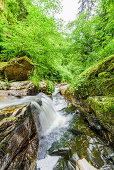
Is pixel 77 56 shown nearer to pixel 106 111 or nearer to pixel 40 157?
pixel 106 111

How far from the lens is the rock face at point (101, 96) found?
1838 mm

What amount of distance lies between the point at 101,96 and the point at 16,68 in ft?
15.0

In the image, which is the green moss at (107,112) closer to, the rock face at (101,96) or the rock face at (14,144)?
the rock face at (101,96)

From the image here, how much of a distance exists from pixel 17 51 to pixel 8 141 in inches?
193

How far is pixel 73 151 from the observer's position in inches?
78.2

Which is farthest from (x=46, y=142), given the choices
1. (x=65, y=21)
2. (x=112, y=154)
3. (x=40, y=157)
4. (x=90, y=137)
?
(x=65, y=21)

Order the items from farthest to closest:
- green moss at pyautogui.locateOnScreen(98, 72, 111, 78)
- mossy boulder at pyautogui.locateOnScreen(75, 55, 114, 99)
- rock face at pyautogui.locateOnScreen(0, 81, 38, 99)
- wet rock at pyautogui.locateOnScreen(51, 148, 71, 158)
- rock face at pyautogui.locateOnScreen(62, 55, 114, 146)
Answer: rock face at pyautogui.locateOnScreen(0, 81, 38, 99), green moss at pyautogui.locateOnScreen(98, 72, 111, 78), mossy boulder at pyautogui.locateOnScreen(75, 55, 114, 99), wet rock at pyautogui.locateOnScreen(51, 148, 71, 158), rock face at pyautogui.locateOnScreen(62, 55, 114, 146)

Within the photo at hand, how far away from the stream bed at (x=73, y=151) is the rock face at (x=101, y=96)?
0.29 meters

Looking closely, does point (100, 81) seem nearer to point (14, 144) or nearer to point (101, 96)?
point (101, 96)

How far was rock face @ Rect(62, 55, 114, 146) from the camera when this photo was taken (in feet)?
6.03

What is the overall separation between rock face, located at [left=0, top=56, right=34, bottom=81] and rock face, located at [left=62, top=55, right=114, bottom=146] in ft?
11.1

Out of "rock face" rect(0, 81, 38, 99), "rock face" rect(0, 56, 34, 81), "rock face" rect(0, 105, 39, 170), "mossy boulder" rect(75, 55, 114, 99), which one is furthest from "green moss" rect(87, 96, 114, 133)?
"rock face" rect(0, 56, 34, 81)

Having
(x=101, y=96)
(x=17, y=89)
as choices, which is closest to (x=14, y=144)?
(x=101, y=96)

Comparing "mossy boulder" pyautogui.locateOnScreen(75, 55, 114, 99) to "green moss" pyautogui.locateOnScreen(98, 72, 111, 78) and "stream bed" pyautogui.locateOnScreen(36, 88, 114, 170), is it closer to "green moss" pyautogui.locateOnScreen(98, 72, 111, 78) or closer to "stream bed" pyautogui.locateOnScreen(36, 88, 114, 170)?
"green moss" pyautogui.locateOnScreen(98, 72, 111, 78)
